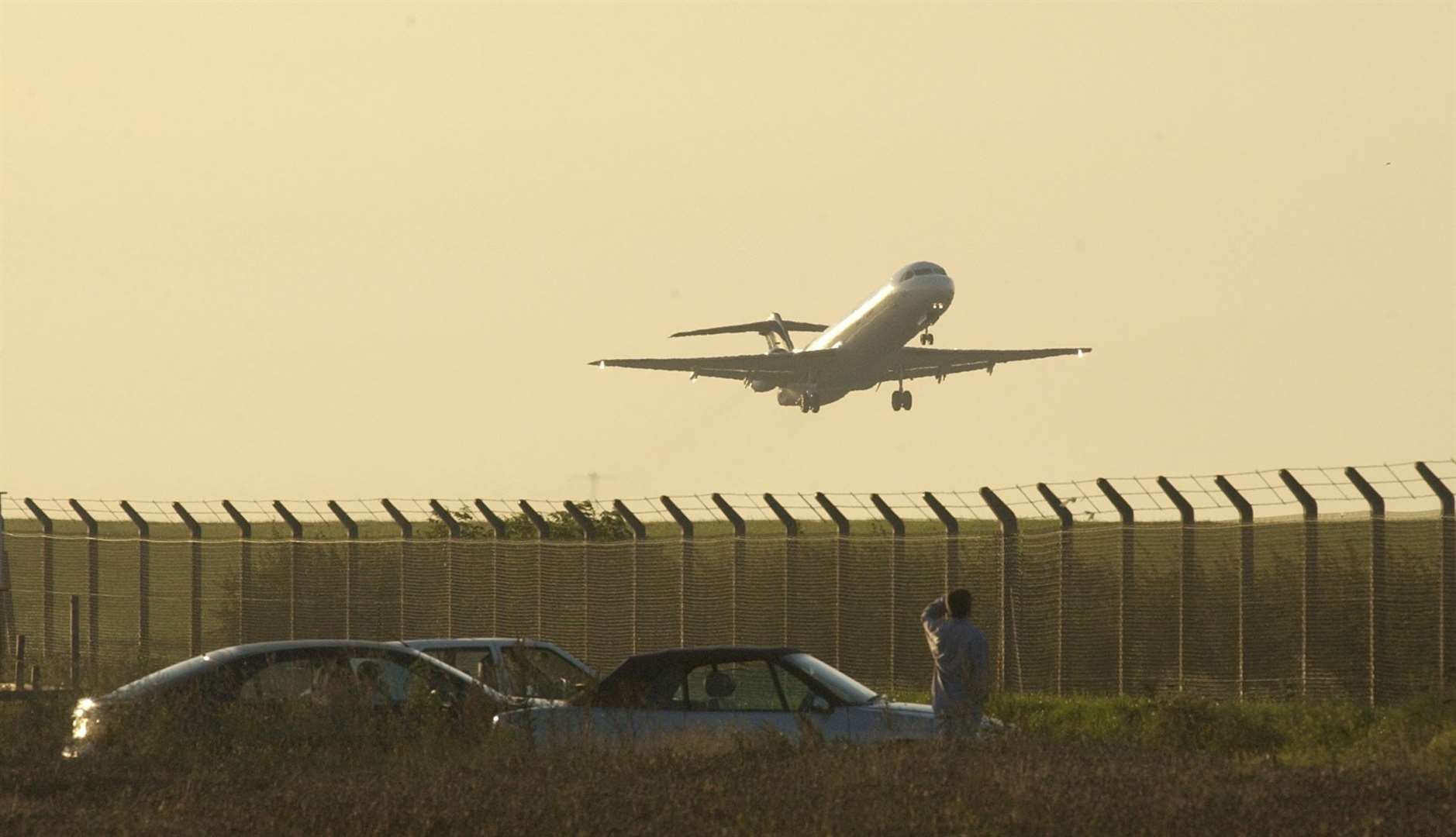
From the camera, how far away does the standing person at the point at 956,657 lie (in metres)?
14.1

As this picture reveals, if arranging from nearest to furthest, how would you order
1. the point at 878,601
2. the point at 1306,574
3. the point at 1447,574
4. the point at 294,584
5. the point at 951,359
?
the point at 1447,574 → the point at 1306,574 → the point at 878,601 → the point at 294,584 → the point at 951,359

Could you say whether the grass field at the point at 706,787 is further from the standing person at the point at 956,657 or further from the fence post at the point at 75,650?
the fence post at the point at 75,650

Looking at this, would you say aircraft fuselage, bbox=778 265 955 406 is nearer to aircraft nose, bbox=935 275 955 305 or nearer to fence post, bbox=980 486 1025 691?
aircraft nose, bbox=935 275 955 305

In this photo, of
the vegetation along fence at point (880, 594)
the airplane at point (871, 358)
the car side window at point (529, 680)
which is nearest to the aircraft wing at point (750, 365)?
the airplane at point (871, 358)

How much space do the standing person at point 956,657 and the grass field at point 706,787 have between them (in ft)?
2.33

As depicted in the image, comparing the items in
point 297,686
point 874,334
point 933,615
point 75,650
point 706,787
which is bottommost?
point 75,650

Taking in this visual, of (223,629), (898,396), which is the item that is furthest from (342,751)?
(898,396)

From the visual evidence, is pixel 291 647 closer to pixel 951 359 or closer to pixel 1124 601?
pixel 1124 601

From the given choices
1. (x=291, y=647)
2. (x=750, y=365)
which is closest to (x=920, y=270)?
(x=750, y=365)

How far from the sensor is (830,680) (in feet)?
51.7

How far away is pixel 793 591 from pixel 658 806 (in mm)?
14482

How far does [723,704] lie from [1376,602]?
6922mm

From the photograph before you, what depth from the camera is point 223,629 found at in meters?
31.8

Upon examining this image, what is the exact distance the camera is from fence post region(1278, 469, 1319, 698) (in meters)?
20.1
